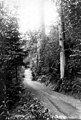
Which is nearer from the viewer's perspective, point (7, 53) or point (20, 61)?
point (7, 53)

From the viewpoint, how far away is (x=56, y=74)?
10.3 meters

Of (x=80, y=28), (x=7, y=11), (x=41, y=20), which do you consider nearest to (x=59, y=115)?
(x=80, y=28)

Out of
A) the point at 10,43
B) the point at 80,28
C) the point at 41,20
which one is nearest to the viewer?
the point at 80,28

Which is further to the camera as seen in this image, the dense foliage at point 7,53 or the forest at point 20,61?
the dense foliage at point 7,53

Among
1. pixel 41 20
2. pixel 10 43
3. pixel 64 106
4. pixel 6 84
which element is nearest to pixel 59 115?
pixel 64 106

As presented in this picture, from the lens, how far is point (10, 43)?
28.6 feet

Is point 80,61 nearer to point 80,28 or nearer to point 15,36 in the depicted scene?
point 80,28

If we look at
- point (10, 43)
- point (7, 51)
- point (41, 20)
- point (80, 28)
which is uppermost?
point (41, 20)

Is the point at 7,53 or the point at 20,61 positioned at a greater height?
the point at 7,53

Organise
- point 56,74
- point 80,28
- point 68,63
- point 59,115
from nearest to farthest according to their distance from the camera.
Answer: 1. point 59,115
2. point 80,28
3. point 68,63
4. point 56,74

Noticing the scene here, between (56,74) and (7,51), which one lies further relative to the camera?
(56,74)

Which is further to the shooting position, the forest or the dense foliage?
the dense foliage

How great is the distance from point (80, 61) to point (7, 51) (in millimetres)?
4778

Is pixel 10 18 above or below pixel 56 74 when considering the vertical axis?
above
